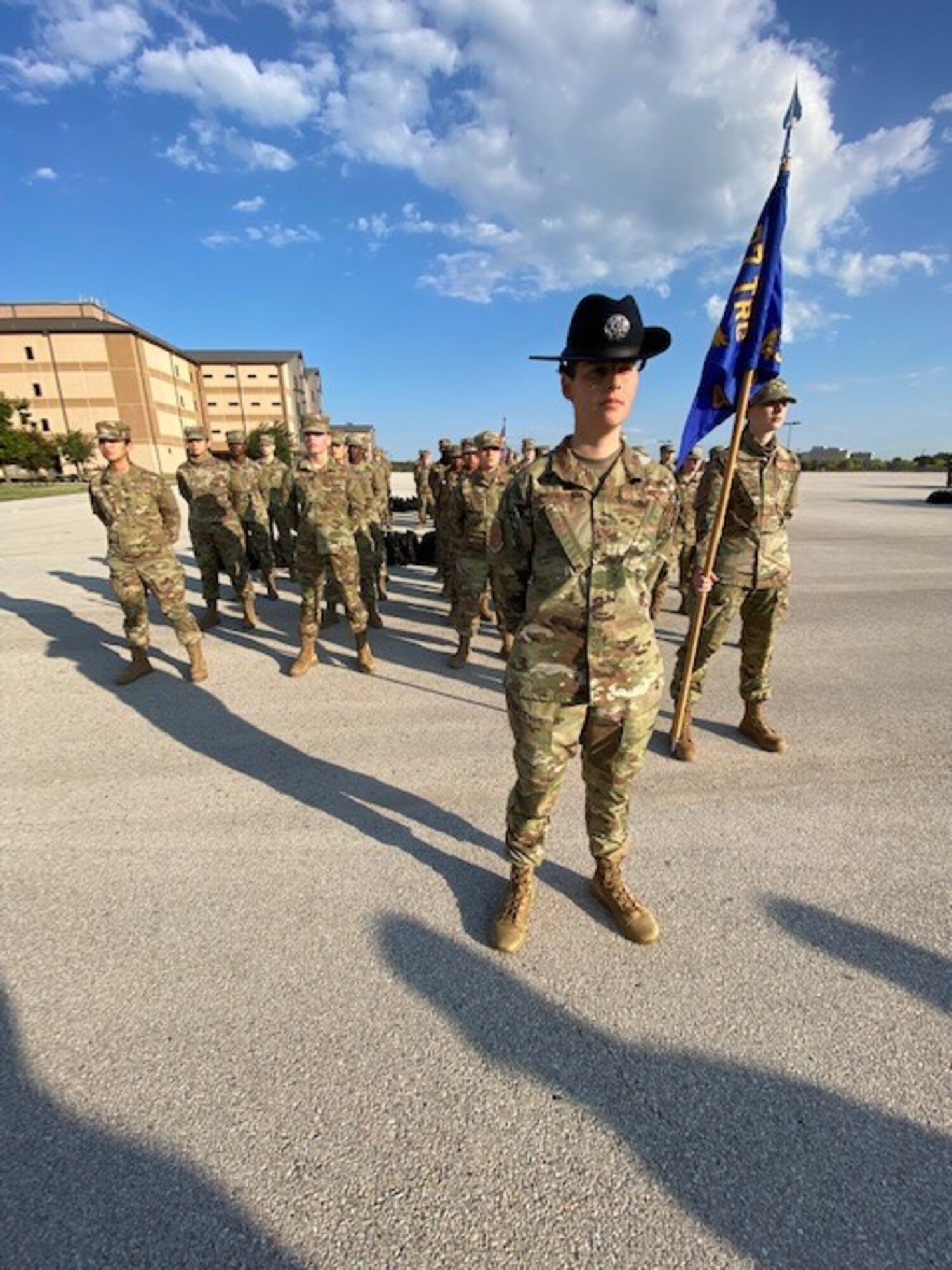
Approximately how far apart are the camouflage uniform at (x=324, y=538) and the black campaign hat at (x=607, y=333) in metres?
3.67

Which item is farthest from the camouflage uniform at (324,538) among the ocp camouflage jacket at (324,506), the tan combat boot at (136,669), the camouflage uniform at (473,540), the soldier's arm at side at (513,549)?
the soldier's arm at side at (513,549)

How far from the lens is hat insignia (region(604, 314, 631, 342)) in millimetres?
1801

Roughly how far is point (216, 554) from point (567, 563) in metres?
6.01

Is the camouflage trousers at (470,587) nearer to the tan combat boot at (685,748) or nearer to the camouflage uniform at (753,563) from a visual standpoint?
the camouflage uniform at (753,563)

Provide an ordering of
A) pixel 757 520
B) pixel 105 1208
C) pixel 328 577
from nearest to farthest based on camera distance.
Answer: pixel 105 1208 → pixel 757 520 → pixel 328 577

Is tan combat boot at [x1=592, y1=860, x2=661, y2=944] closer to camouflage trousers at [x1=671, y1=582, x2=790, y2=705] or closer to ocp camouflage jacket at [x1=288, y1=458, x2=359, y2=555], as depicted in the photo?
camouflage trousers at [x1=671, y1=582, x2=790, y2=705]

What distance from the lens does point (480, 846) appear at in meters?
2.88

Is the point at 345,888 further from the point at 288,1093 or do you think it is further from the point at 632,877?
the point at 632,877

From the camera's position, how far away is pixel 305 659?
5.38 m

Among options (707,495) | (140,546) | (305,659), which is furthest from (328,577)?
(707,495)

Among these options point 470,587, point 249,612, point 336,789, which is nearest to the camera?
point 336,789

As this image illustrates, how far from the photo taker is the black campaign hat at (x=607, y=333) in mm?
1801

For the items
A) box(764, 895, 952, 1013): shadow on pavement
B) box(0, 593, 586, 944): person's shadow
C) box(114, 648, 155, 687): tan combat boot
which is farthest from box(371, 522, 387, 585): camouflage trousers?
box(764, 895, 952, 1013): shadow on pavement

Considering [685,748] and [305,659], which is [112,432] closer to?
[305,659]
